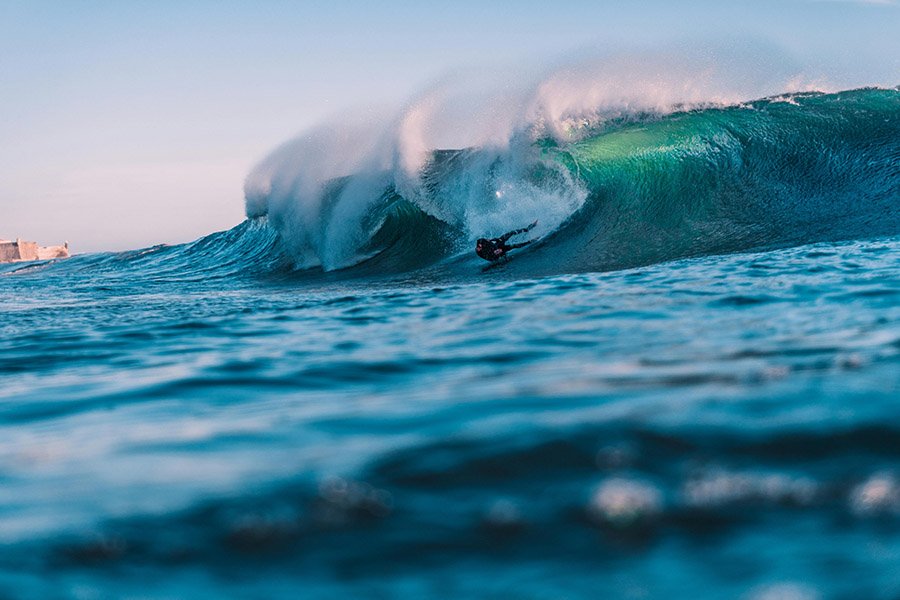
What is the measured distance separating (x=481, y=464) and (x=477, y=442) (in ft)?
0.55

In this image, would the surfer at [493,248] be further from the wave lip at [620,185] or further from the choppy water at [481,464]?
the choppy water at [481,464]

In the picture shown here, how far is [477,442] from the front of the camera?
7.30 feet

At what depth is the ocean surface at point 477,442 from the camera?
5.14 ft

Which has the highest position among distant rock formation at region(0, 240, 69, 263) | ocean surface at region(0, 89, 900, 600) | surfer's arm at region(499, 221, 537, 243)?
ocean surface at region(0, 89, 900, 600)

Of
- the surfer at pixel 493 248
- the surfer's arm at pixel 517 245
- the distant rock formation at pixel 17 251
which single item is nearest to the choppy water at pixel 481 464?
the surfer at pixel 493 248

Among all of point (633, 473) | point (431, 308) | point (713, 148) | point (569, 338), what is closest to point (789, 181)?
point (713, 148)

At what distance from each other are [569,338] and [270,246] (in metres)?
12.1

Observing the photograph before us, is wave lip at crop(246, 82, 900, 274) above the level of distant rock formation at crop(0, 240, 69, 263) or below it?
above

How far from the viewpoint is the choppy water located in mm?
1550

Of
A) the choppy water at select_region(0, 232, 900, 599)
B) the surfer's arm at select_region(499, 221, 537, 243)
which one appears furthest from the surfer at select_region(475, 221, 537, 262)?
the choppy water at select_region(0, 232, 900, 599)

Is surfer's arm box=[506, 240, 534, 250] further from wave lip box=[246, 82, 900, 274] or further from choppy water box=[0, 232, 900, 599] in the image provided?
choppy water box=[0, 232, 900, 599]

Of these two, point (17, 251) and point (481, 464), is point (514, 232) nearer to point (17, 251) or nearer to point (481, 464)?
point (481, 464)

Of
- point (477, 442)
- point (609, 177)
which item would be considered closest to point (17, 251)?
point (609, 177)

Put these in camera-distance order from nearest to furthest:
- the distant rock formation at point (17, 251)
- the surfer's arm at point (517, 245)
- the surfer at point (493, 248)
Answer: the surfer at point (493, 248) → the surfer's arm at point (517, 245) → the distant rock formation at point (17, 251)
